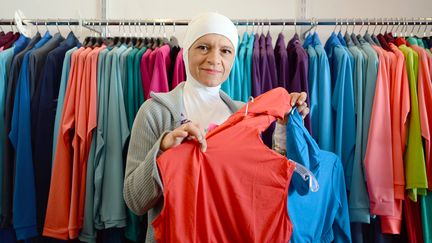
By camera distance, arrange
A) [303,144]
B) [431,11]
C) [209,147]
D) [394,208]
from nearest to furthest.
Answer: [209,147] → [303,144] → [394,208] → [431,11]

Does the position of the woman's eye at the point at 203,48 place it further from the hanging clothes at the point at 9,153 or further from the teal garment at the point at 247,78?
the hanging clothes at the point at 9,153

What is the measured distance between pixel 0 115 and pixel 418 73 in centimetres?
193

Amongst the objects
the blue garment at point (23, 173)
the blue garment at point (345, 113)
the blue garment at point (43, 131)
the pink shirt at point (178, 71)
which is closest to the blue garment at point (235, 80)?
the pink shirt at point (178, 71)

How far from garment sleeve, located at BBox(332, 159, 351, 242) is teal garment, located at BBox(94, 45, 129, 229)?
0.90 meters

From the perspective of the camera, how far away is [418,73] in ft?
5.56

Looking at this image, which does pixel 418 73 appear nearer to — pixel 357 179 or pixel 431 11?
pixel 357 179

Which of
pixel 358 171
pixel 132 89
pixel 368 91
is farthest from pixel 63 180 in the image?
pixel 368 91

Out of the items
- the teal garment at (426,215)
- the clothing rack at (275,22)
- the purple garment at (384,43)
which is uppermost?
the clothing rack at (275,22)

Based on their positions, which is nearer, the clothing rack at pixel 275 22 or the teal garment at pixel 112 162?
the teal garment at pixel 112 162

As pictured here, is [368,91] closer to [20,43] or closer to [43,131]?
[43,131]

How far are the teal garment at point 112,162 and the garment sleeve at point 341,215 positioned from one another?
0.90m

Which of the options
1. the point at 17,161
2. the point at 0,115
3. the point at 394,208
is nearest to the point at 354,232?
the point at 394,208

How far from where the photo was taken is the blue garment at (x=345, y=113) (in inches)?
66.3

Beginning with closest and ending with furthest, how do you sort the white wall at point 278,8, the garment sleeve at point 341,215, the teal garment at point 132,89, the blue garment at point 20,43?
the garment sleeve at point 341,215 → the teal garment at point 132,89 → the blue garment at point 20,43 → the white wall at point 278,8
